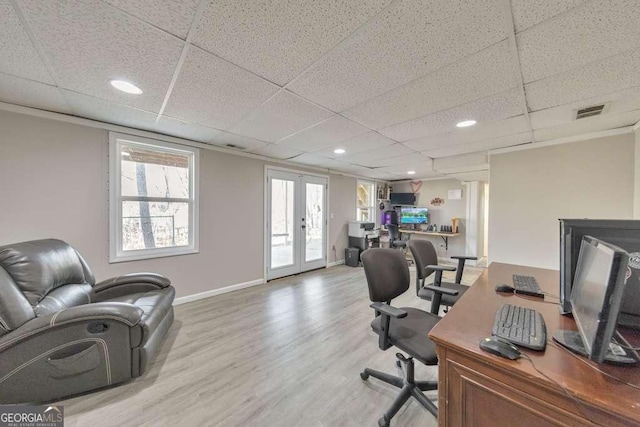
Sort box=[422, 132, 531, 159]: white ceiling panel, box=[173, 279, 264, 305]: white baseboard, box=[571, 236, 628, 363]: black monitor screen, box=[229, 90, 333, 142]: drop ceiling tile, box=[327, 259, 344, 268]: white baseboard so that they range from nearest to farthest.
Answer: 1. box=[571, 236, 628, 363]: black monitor screen
2. box=[229, 90, 333, 142]: drop ceiling tile
3. box=[422, 132, 531, 159]: white ceiling panel
4. box=[173, 279, 264, 305]: white baseboard
5. box=[327, 259, 344, 268]: white baseboard

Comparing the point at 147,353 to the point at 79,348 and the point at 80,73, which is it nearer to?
the point at 79,348

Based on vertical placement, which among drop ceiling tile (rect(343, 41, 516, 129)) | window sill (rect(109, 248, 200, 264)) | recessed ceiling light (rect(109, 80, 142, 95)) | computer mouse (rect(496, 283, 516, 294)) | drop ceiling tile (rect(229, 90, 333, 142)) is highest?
recessed ceiling light (rect(109, 80, 142, 95))

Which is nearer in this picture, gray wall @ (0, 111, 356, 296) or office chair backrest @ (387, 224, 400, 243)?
gray wall @ (0, 111, 356, 296)

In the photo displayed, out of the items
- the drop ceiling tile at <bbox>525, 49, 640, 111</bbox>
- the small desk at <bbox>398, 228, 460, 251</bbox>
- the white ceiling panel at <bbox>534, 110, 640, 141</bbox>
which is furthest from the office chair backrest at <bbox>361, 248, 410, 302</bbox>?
the small desk at <bbox>398, 228, 460, 251</bbox>

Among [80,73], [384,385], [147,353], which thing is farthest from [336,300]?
[80,73]

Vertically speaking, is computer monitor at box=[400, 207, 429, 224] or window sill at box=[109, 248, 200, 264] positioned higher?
computer monitor at box=[400, 207, 429, 224]

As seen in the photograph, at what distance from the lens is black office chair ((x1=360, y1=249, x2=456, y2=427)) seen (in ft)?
4.52

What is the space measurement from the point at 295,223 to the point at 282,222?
30 cm

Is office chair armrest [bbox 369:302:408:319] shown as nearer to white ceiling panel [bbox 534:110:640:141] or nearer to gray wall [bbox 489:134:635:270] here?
white ceiling panel [bbox 534:110:640:141]

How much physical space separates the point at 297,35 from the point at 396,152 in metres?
2.91

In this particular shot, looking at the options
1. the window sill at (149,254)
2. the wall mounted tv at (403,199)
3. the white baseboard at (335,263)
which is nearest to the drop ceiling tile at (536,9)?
the window sill at (149,254)

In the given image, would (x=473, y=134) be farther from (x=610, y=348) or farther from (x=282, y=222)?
(x=282, y=222)

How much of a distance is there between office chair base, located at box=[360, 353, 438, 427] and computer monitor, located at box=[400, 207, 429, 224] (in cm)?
545

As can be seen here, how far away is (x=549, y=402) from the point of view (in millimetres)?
750
